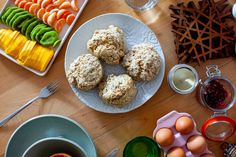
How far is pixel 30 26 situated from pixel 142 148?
49 centimetres

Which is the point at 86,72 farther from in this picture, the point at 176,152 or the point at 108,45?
the point at 176,152

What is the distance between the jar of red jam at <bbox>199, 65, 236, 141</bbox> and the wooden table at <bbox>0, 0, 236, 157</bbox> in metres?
0.03

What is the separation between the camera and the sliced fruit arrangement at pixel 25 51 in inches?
45.3

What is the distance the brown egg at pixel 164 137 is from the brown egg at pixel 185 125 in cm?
3

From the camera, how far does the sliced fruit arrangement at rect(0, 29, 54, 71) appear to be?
1.15 m

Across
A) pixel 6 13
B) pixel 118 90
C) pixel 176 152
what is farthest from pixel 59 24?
pixel 176 152

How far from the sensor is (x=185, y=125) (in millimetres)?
1085

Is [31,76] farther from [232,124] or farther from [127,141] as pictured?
[232,124]

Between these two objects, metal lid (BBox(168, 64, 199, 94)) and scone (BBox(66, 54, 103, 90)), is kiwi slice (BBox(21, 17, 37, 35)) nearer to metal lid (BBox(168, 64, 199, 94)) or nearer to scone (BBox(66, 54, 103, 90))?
scone (BBox(66, 54, 103, 90))

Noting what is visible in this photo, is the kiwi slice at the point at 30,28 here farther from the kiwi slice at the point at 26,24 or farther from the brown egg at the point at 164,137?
the brown egg at the point at 164,137

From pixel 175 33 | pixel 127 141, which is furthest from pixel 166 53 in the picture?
pixel 127 141

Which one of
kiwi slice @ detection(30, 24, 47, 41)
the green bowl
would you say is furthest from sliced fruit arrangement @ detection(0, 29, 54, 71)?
the green bowl

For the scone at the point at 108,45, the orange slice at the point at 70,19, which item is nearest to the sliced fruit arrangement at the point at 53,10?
the orange slice at the point at 70,19

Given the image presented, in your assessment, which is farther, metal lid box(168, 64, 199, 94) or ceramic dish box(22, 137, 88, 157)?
metal lid box(168, 64, 199, 94)
